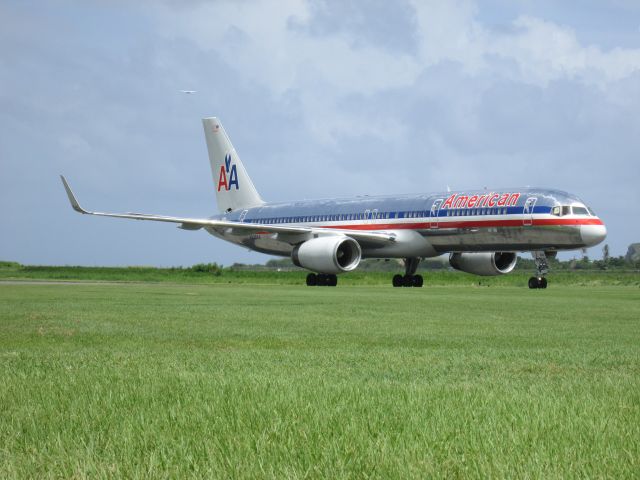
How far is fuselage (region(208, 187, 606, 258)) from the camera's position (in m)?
32.6

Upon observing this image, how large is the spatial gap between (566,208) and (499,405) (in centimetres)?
2813

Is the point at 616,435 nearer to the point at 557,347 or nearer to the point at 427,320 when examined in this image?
the point at 557,347

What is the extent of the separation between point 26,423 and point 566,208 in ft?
96.4

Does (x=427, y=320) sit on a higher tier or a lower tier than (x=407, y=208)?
lower

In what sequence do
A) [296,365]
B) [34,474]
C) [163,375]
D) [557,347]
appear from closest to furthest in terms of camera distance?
[34,474] → [163,375] → [296,365] → [557,347]

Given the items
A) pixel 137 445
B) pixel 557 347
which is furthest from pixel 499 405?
pixel 557 347

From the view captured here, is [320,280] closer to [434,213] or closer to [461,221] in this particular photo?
[434,213]

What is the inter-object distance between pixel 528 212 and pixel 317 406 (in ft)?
93.7

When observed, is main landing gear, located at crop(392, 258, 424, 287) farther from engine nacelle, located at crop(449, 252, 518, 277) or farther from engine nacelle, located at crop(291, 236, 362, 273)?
engine nacelle, located at crop(291, 236, 362, 273)

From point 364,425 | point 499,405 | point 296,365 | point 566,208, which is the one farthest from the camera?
point 566,208

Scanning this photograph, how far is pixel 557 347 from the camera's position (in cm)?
1040

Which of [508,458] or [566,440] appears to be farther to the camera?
[566,440]

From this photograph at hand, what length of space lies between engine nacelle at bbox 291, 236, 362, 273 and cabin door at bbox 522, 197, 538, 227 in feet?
23.3

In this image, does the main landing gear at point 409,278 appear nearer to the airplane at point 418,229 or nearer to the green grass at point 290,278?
the airplane at point 418,229
